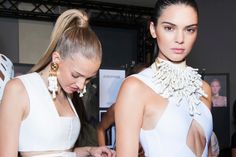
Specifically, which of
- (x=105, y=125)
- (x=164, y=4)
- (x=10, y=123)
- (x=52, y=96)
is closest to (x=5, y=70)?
(x=52, y=96)

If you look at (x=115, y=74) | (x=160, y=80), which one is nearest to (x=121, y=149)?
(x=160, y=80)

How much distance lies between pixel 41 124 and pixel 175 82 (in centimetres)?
46

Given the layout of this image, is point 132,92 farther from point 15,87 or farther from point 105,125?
point 105,125

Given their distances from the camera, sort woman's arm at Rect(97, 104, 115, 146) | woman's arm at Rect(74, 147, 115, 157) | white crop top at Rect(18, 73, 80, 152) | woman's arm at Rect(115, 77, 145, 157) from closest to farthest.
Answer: woman's arm at Rect(115, 77, 145, 157), white crop top at Rect(18, 73, 80, 152), woman's arm at Rect(74, 147, 115, 157), woman's arm at Rect(97, 104, 115, 146)

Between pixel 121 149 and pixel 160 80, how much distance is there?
24cm

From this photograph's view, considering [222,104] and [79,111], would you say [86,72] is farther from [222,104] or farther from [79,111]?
[222,104]

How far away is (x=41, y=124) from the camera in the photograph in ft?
3.94

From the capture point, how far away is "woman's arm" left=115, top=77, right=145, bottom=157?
1052 mm

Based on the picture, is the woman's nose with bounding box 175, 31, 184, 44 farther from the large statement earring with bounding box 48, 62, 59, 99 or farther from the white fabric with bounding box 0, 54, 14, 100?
the white fabric with bounding box 0, 54, 14, 100

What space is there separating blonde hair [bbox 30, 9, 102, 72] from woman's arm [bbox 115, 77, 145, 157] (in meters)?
0.26

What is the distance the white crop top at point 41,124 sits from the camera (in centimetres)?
118

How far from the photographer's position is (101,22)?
397 cm

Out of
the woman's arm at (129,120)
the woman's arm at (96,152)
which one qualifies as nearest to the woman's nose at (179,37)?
the woman's arm at (129,120)

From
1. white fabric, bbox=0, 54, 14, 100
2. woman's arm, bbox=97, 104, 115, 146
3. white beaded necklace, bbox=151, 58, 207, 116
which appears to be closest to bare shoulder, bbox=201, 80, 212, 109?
white beaded necklace, bbox=151, 58, 207, 116
